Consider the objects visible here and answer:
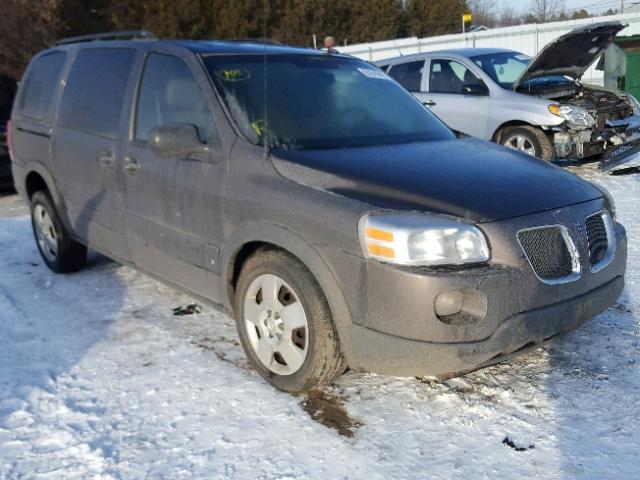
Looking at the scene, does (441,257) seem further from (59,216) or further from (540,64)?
(540,64)

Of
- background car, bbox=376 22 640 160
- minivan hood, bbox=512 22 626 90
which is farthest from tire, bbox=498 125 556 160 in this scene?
minivan hood, bbox=512 22 626 90

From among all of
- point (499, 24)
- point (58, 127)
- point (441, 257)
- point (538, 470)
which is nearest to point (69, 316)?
point (58, 127)

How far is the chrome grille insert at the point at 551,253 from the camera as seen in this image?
298cm

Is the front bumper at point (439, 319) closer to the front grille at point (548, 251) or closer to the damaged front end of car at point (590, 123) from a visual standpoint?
the front grille at point (548, 251)

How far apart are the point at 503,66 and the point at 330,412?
7809 mm

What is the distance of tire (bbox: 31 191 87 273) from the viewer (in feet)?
17.5

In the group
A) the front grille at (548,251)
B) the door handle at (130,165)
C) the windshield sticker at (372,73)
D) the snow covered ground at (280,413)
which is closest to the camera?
the snow covered ground at (280,413)

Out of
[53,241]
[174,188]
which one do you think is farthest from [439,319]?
[53,241]

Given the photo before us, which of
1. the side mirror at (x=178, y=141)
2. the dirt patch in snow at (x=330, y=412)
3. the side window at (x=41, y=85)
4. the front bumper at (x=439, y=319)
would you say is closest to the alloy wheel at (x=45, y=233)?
the side window at (x=41, y=85)

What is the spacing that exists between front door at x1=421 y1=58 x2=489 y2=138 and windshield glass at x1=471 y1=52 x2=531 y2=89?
0.23 meters

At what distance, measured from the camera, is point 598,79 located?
58.1 ft

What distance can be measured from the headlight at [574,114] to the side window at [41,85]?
6.12 metres

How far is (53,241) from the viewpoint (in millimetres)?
5453

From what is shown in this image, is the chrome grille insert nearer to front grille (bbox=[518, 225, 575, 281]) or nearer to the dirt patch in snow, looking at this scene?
front grille (bbox=[518, 225, 575, 281])
